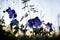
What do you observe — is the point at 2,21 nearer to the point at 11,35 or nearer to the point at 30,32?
the point at 11,35

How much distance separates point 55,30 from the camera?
2.30 metres

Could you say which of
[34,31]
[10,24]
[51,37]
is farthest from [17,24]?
[51,37]

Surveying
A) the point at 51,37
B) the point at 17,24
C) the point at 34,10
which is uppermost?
the point at 34,10

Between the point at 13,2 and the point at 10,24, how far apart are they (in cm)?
28

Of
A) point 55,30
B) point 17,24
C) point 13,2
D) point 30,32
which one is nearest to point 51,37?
point 55,30

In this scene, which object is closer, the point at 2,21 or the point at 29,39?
the point at 29,39

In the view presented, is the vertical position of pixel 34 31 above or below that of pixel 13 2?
below

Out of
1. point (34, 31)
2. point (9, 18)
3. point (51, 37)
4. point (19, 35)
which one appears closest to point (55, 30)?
point (51, 37)

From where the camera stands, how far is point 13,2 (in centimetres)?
231

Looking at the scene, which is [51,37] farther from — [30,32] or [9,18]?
[9,18]

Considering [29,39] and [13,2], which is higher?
[13,2]

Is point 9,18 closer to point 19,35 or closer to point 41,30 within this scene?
point 19,35

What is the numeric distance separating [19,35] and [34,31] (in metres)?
0.19

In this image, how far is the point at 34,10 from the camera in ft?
7.24
